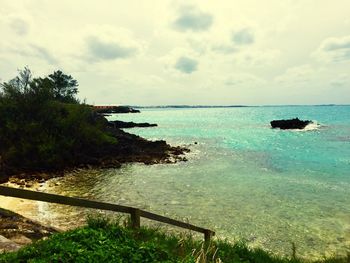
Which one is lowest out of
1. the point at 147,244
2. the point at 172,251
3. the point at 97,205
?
the point at 172,251

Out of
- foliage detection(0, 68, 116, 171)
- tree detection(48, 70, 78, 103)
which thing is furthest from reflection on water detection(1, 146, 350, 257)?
tree detection(48, 70, 78, 103)

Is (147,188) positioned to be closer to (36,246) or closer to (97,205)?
(97,205)

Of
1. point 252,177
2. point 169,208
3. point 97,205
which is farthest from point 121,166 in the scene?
point 97,205

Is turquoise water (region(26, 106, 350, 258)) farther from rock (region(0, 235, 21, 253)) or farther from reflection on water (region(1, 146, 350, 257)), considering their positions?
rock (region(0, 235, 21, 253))

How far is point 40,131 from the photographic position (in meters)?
31.8

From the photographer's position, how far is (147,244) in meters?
6.76

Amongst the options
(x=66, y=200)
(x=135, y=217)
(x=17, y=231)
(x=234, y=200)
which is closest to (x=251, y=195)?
(x=234, y=200)

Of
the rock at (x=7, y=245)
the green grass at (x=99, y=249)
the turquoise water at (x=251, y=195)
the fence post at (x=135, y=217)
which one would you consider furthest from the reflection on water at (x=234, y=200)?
the green grass at (x=99, y=249)

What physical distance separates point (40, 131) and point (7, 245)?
2677 centimetres

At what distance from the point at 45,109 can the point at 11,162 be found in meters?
7.34

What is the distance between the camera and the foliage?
96.4 ft

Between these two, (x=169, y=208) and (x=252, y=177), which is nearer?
(x=169, y=208)

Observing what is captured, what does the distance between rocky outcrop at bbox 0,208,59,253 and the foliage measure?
19.4m

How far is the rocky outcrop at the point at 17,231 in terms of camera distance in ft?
23.6
